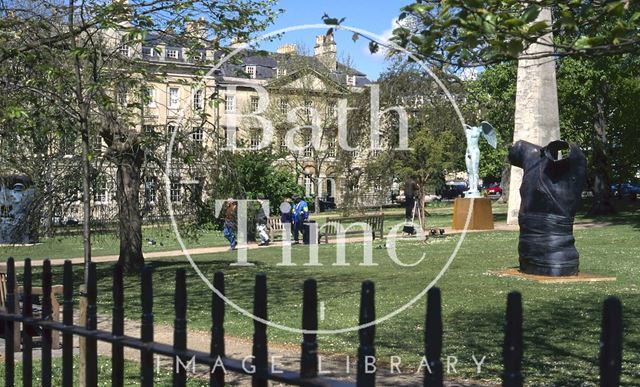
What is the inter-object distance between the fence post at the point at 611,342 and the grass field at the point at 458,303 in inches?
218

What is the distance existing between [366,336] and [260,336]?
1.97ft

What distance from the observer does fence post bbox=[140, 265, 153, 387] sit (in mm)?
4066

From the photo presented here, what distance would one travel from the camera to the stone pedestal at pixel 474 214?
35.0 m

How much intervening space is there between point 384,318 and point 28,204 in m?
10.2

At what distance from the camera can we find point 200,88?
1683cm

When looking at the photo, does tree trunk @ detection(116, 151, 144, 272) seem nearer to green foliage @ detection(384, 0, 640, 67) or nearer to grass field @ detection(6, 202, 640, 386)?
grass field @ detection(6, 202, 640, 386)

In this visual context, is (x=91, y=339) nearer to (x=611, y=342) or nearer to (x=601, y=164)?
(x=611, y=342)

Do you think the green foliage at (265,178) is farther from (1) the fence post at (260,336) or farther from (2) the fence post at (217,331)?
(1) the fence post at (260,336)

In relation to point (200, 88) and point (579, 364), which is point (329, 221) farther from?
point (579, 364)

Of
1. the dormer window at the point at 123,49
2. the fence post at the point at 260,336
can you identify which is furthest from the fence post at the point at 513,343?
the dormer window at the point at 123,49

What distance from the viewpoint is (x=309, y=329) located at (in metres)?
3.24

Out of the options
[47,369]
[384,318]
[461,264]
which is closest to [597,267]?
[461,264]

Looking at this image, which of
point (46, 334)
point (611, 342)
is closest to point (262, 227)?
point (46, 334)

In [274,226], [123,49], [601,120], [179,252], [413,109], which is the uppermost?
[413,109]
